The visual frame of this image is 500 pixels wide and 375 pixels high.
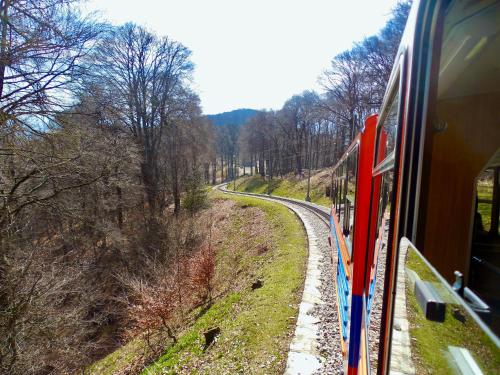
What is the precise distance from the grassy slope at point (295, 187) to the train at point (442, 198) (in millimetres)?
22073

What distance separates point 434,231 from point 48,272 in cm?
906

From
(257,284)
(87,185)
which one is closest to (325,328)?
(257,284)

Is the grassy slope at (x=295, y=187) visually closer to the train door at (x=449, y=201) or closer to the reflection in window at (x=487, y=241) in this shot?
the reflection in window at (x=487, y=241)

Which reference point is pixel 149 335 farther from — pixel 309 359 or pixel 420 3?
pixel 420 3

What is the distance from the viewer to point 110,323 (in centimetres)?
1401

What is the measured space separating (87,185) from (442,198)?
9.24 metres

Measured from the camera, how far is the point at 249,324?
6.65 meters

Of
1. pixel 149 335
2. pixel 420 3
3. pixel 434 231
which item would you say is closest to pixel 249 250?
pixel 149 335

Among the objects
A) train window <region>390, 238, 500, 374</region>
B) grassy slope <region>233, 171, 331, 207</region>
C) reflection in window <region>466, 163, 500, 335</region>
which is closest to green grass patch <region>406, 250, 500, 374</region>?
train window <region>390, 238, 500, 374</region>

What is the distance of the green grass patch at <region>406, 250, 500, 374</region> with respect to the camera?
0.61 meters

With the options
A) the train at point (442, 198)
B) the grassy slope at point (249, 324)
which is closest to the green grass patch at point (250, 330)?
the grassy slope at point (249, 324)

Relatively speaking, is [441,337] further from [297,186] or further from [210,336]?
[297,186]

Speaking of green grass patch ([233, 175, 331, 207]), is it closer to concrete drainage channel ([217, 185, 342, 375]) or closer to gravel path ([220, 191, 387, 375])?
concrete drainage channel ([217, 185, 342, 375])

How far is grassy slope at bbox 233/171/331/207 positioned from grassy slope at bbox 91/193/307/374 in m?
13.0
